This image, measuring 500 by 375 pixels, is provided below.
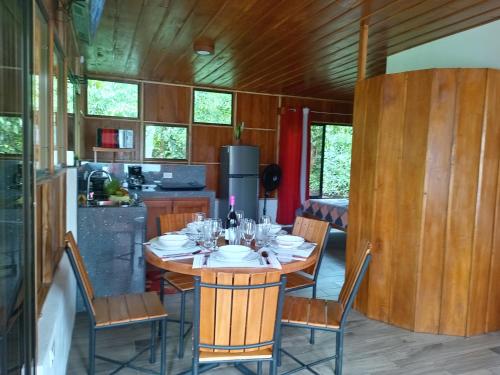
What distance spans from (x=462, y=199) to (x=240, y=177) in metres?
3.85

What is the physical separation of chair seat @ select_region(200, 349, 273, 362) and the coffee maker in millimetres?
3837

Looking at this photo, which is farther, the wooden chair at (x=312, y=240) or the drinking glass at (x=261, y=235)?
the wooden chair at (x=312, y=240)

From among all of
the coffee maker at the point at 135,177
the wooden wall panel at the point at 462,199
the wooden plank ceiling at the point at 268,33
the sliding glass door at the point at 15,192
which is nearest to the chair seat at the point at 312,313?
the wooden wall panel at the point at 462,199

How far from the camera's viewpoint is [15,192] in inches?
43.9

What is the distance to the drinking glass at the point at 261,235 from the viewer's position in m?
2.44

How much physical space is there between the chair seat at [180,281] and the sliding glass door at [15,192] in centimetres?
126

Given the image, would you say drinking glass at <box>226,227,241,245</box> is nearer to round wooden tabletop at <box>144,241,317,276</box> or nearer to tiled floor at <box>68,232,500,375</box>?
round wooden tabletop at <box>144,241,317,276</box>

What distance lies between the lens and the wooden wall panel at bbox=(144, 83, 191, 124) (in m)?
6.05

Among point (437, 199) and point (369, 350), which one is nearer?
point (369, 350)

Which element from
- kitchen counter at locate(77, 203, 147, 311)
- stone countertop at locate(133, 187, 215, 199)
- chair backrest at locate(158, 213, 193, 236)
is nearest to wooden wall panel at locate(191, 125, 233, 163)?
stone countertop at locate(133, 187, 215, 199)

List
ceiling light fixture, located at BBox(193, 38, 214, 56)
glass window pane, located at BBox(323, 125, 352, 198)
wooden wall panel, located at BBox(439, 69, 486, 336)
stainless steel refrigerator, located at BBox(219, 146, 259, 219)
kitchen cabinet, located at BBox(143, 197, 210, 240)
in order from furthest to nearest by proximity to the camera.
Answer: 1. glass window pane, located at BBox(323, 125, 352, 198)
2. stainless steel refrigerator, located at BBox(219, 146, 259, 219)
3. kitchen cabinet, located at BBox(143, 197, 210, 240)
4. ceiling light fixture, located at BBox(193, 38, 214, 56)
5. wooden wall panel, located at BBox(439, 69, 486, 336)

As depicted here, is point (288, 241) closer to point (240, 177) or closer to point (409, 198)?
point (409, 198)

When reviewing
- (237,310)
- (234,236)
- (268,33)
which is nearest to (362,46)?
(268,33)

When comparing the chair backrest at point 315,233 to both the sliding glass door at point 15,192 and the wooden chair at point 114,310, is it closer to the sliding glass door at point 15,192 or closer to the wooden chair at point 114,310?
the wooden chair at point 114,310
